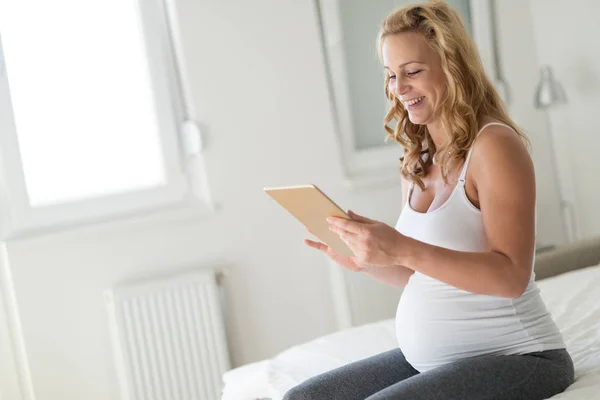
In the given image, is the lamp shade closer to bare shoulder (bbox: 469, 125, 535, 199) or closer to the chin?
the chin

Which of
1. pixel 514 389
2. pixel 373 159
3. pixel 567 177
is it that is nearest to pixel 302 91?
pixel 373 159

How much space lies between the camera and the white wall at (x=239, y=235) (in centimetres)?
273

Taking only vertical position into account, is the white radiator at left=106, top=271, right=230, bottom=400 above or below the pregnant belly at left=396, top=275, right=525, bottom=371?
below

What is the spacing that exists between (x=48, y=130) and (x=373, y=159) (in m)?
1.33

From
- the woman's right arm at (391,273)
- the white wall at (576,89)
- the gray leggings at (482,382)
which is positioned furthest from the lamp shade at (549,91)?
the gray leggings at (482,382)

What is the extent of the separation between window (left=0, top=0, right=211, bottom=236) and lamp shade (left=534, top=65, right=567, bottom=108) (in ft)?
5.21

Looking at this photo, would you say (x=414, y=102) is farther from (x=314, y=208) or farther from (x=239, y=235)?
(x=239, y=235)

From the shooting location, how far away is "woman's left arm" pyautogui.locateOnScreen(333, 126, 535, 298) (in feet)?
4.48

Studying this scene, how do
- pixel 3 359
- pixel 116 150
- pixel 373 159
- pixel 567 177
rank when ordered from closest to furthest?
pixel 3 359 < pixel 116 150 < pixel 373 159 < pixel 567 177

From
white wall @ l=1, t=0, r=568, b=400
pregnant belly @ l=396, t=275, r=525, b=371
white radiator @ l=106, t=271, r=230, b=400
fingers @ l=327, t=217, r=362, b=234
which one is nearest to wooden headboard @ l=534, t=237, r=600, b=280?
white wall @ l=1, t=0, r=568, b=400

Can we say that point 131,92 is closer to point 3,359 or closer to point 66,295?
point 66,295

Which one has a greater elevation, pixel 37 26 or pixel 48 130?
pixel 37 26

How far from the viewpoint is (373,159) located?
3.32m

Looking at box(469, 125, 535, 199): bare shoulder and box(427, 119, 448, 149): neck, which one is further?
box(427, 119, 448, 149): neck
